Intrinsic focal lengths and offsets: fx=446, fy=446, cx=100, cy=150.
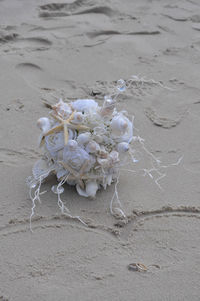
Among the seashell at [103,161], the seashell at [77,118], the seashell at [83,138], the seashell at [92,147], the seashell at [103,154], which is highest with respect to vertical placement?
the seashell at [77,118]

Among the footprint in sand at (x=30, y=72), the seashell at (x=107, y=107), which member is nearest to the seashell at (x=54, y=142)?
the seashell at (x=107, y=107)

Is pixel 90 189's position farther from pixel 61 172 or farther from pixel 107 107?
pixel 107 107

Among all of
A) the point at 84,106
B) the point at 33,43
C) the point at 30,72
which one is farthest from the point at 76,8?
the point at 84,106

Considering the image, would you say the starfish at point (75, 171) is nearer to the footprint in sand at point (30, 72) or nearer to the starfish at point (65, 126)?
the starfish at point (65, 126)

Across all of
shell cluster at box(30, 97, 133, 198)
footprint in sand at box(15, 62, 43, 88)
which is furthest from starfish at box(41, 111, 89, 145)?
footprint in sand at box(15, 62, 43, 88)

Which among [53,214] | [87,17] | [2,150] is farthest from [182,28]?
[53,214]

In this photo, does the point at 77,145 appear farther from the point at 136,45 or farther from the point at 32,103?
the point at 136,45

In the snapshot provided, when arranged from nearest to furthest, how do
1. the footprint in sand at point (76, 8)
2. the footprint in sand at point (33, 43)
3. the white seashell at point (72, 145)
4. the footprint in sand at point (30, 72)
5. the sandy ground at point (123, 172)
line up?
1. the sandy ground at point (123, 172)
2. the white seashell at point (72, 145)
3. the footprint in sand at point (30, 72)
4. the footprint in sand at point (33, 43)
5. the footprint in sand at point (76, 8)
